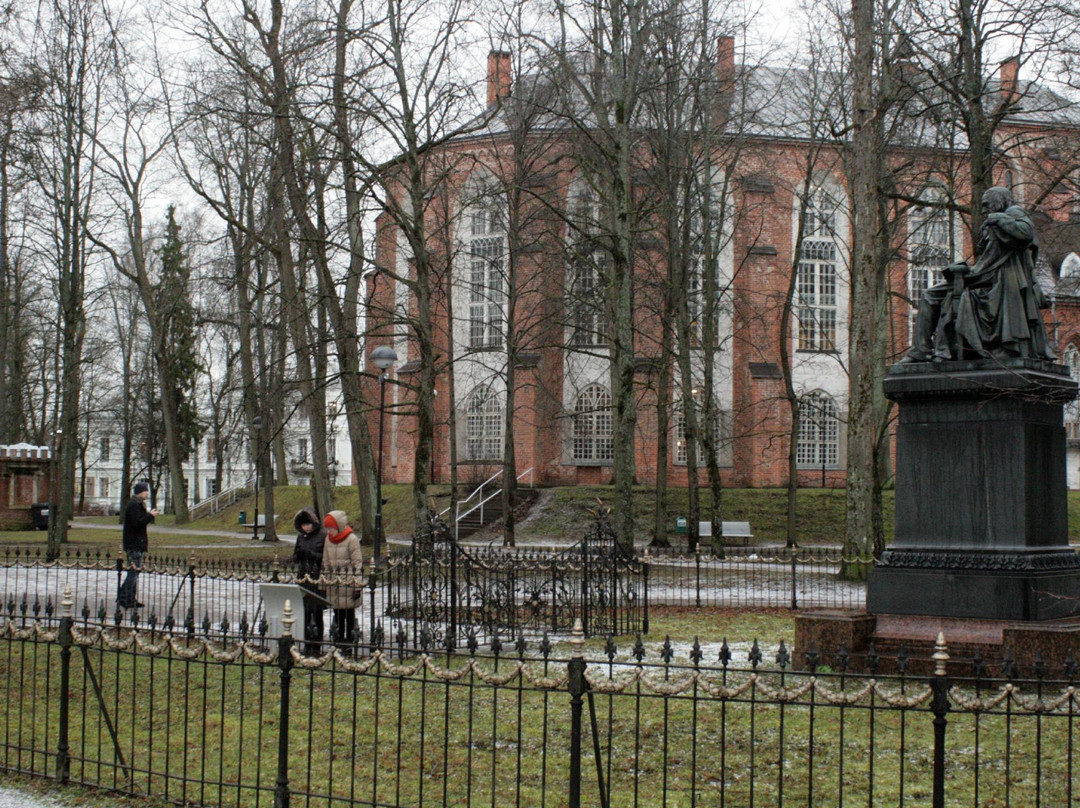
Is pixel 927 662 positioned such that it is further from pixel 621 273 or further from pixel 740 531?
pixel 740 531

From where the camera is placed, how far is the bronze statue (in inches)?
436

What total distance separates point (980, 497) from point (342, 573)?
635cm

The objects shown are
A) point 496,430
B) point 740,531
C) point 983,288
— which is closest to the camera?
point 983,288

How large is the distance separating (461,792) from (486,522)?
31729mm

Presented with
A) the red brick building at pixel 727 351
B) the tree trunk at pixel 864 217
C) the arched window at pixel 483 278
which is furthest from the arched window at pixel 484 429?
the tree trunk at pixel 864 217

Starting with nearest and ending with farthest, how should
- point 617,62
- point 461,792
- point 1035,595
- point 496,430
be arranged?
point 461,792 → point 1035,595 → point 617,62 → point 496,430

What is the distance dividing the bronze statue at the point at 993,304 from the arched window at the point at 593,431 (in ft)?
109

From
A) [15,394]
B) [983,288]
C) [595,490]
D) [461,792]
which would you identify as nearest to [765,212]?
[595,490]

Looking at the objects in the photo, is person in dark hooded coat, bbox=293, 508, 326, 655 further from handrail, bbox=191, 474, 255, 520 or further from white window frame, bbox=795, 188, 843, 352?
handrail, bbox=191, 474, 255, 520

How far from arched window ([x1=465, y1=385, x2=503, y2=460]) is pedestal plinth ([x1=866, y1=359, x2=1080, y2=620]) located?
3512 centimetres

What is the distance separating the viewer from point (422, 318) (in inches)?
902

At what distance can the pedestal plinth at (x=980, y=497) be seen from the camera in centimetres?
1035

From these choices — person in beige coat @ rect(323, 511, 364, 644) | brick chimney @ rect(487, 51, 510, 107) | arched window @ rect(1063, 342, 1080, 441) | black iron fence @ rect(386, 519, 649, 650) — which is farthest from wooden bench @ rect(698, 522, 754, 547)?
person in beige coat @ rect(323, 511, 364, 644)

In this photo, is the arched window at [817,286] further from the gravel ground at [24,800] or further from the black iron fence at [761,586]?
the gravel ground at [24,800]
